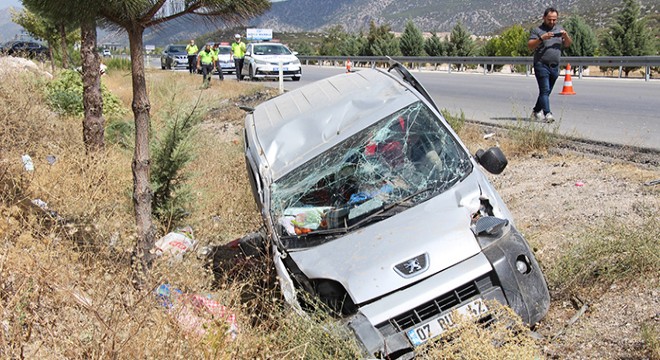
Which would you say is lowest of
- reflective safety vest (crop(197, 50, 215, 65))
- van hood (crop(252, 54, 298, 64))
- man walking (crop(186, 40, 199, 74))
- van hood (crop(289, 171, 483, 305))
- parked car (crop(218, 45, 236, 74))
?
parked car (crop(218, 45, 236, 74))

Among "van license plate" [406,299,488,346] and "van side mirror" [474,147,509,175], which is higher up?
"van side mirror" [474,147,509,175]

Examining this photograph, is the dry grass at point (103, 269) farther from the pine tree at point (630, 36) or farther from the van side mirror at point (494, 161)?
the pine tree at point (630, 36)

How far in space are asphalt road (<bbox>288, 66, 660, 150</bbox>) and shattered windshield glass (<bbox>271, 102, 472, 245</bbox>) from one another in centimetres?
490

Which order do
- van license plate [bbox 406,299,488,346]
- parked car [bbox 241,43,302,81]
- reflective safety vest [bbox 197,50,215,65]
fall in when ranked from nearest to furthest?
van license plate [bbox 406,299,488,346] → reflective safety vest [bbox 197,50,215,65] → parked car [bbox 241,43,302,81]

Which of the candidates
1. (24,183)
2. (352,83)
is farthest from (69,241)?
(352,83)

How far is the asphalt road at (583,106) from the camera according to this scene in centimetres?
1063

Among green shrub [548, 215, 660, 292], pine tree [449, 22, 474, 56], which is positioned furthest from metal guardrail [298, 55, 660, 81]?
green shrub [548, 215, 660, 292]

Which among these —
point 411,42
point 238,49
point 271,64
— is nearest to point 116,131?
point 271,64

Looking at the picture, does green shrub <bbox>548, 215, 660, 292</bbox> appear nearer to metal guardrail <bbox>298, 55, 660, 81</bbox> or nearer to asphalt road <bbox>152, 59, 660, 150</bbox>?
asphalt road <bbox>152, 59, 660, 150</bbox>

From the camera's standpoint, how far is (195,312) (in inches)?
177

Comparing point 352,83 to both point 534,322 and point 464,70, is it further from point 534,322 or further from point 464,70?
point 464,70

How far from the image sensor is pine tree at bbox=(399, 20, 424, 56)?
146 ft

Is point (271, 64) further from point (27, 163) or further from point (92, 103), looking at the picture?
point (27, 163)

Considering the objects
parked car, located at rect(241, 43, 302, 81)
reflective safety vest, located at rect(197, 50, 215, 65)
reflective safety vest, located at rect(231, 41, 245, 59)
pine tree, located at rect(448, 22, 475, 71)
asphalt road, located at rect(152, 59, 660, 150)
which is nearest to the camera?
asphalt road, located at rect(152, 59, 660, 150)
